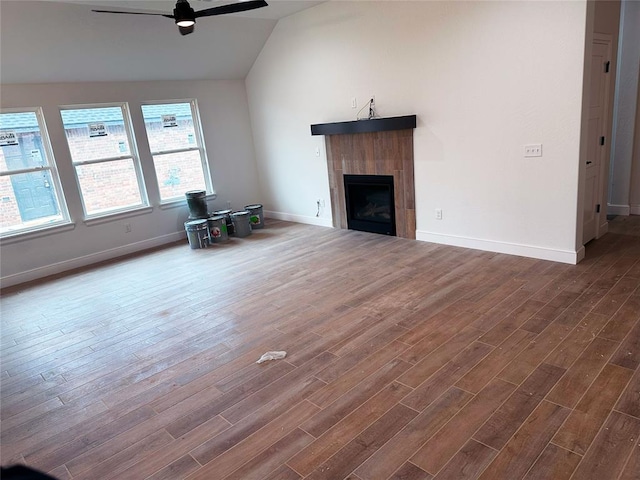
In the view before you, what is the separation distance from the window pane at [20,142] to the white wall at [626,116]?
287 inches

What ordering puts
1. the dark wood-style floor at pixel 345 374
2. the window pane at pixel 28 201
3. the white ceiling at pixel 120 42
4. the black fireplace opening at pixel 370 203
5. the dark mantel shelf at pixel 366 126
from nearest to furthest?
1. the dark wood-style floor at pixel 345 374
2. the white ceiling at pixel 120 42
3. the dark mantel shelf at pixel 366 126
4. the window pane at pixel 28 201
5. the black fireplace opening at pixel 370 203

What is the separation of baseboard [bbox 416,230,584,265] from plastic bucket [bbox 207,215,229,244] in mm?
2816

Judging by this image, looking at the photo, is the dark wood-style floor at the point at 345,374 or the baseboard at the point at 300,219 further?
the baseboard at the point at 300,219

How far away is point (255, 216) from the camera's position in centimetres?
675

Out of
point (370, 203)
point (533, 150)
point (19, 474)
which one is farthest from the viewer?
point (370, 203)

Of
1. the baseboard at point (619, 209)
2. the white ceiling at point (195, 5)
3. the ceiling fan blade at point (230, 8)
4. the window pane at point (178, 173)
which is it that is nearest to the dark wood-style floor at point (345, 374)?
the baseboard at point (619, 209)

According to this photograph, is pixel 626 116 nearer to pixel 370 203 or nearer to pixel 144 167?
pixel 370 203

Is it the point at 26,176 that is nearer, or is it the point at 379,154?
the point at 26,176

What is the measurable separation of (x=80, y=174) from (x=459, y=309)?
5117 millimetres

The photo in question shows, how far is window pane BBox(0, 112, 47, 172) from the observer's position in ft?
16.7

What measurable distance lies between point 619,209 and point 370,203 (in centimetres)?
326

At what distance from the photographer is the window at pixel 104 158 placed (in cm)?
563

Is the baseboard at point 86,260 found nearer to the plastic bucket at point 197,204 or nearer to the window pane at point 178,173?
the plastic bucket at point 197,204

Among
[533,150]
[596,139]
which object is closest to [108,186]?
[533,150]
